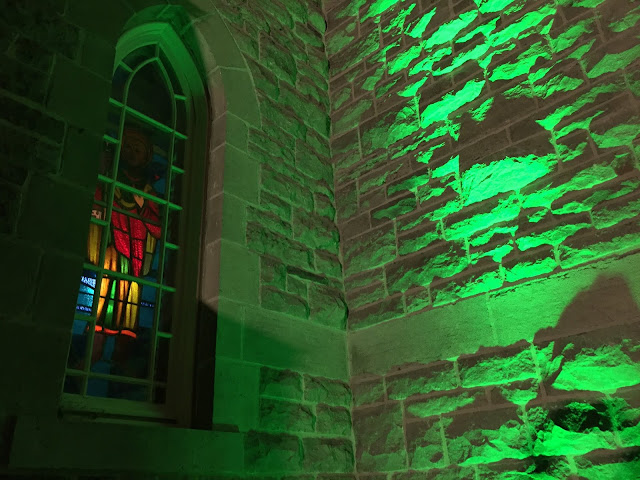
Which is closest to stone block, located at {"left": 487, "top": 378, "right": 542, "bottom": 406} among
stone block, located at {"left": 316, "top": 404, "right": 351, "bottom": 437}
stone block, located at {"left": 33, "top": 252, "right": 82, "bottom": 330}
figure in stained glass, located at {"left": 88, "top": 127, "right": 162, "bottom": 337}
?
stone block, located at {"left": 316, "top": 404, "right": 351, "bottom": 437}

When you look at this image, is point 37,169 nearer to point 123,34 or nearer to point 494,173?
point 123,34

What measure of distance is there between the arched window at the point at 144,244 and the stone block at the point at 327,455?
0.83m

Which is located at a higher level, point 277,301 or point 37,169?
point 37,169

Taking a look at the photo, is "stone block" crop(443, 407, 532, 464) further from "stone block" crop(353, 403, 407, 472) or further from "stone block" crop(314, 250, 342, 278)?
"stone block" crop(314, 250, 342, 278)

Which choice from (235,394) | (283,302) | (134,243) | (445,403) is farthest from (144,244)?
(445,403)

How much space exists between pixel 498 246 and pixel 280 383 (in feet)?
5.32

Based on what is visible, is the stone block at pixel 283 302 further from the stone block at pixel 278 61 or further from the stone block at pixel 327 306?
the stone block at pixel 278 61

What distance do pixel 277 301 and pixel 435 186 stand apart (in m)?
1.41

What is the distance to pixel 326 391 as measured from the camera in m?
3.43

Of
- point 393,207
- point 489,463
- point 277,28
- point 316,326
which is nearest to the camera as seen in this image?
point 489,463

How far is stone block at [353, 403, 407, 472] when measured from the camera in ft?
10.7

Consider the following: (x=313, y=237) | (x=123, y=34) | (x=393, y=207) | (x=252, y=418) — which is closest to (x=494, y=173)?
(x=393, y=207)

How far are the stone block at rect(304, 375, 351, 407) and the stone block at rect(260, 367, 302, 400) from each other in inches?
3.1

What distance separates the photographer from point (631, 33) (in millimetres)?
3006
